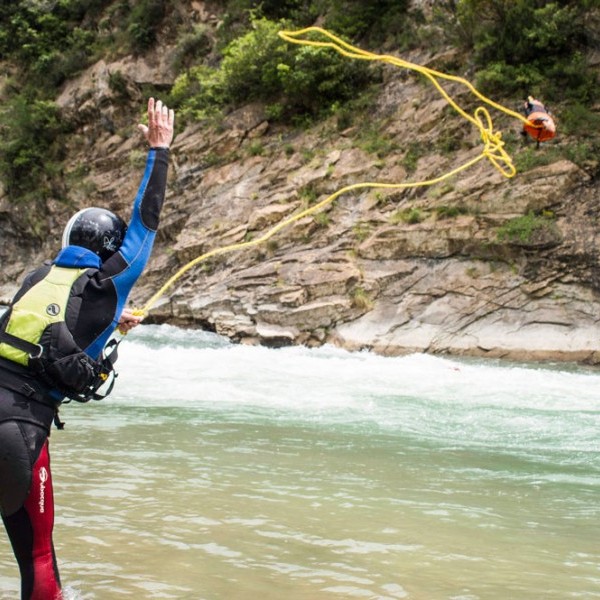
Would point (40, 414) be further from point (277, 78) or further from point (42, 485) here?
point (277, 78)

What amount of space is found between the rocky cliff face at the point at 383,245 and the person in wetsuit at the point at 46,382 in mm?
10840

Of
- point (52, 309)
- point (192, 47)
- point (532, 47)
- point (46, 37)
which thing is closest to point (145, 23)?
point (192, 47)

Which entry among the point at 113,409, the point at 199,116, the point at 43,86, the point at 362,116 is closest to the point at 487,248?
the point at 362,116

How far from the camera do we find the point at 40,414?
110 inches

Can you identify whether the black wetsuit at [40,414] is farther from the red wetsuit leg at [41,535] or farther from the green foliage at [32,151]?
the green foliage at [32,151]

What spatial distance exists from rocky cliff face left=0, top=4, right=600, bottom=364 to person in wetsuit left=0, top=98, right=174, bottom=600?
427 inches

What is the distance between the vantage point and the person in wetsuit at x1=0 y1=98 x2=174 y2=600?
2.72 metres

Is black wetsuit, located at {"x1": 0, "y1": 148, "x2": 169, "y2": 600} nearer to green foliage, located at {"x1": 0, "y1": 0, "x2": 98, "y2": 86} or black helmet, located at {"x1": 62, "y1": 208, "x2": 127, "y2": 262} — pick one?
black helmet, located at {"x1": 62, "y1": 208, "x2": 127, "y2": 262}

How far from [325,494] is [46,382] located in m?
2.52

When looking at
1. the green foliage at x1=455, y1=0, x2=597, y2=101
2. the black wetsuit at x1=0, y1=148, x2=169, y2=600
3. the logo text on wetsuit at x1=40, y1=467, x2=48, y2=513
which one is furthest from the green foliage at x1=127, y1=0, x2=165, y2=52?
the logo text on wetsuit at x1=40, y1=467, x2=48, y2=513

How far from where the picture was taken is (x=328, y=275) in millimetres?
15531

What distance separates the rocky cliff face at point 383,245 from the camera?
13711 mm

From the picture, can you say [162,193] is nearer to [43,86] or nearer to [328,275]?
[328,275]

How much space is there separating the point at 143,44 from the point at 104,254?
82.6 ft
